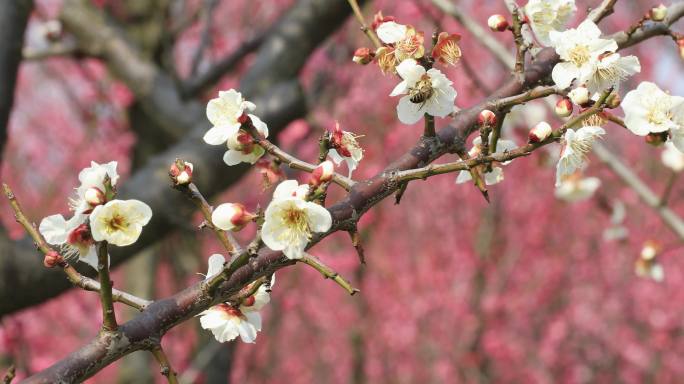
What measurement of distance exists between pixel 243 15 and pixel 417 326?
4611 mm

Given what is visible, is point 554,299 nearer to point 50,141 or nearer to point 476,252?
point 476,252

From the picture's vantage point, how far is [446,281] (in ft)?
28.0

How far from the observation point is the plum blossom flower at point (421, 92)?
1.21 meters

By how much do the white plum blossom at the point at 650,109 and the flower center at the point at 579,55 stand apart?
0.10 metres

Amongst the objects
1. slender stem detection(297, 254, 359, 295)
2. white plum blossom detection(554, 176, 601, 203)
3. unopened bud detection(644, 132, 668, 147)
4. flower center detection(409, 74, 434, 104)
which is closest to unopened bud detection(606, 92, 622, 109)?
unopened bud detection(644, 132, 668, 147)

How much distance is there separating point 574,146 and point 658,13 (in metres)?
0.52

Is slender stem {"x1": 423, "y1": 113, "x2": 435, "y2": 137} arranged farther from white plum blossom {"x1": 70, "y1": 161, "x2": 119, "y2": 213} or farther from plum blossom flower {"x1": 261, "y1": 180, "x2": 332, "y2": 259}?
white plum blossom {"x1": 70, "y1": 161, "x2": 119, "y2": 213}

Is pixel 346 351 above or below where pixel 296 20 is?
below

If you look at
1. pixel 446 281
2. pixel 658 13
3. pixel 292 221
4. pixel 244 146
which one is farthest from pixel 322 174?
pixel 446 281

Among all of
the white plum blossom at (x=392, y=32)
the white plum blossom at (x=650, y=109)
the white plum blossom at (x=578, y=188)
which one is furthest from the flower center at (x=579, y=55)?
the white plum blossom at (x=578, y=188)

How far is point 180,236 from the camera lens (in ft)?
16.9

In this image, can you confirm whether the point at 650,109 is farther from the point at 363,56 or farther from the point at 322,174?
the point at 322,174

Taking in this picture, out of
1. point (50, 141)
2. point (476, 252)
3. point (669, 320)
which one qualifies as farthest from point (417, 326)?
point (50, 141)

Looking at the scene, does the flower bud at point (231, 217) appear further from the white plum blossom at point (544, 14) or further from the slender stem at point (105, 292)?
the white plum blossom at point (544, 14)
